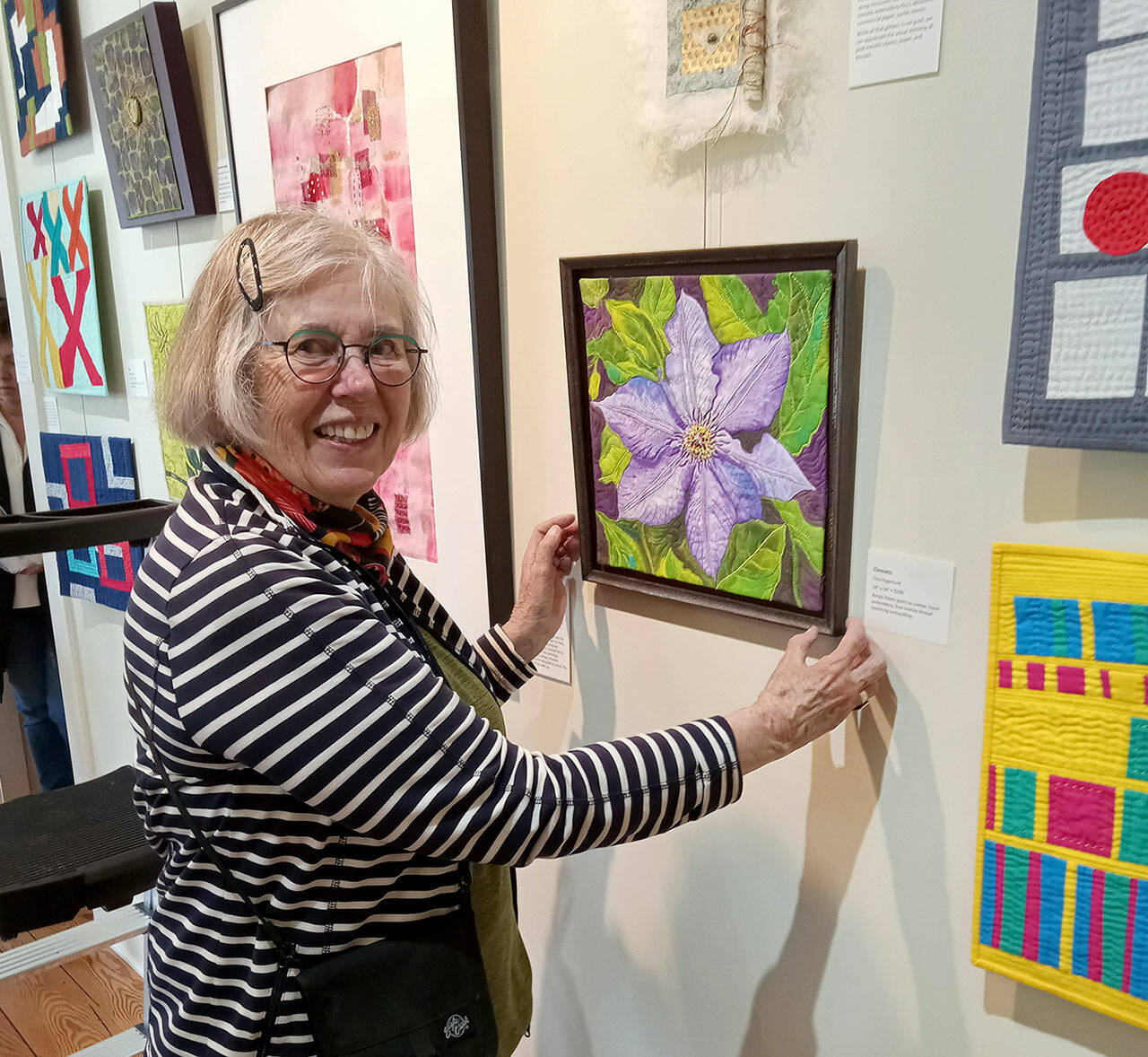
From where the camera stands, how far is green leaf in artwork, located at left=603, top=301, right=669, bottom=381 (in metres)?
1.04

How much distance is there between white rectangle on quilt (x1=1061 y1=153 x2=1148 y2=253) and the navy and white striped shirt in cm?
49

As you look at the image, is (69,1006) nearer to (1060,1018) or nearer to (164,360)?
(164,360)

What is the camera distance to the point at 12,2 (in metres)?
2.25

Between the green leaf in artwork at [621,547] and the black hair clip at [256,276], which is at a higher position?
the black hair clip at [256,276]

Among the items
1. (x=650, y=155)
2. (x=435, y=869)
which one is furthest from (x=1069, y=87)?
(x=435, y=869)

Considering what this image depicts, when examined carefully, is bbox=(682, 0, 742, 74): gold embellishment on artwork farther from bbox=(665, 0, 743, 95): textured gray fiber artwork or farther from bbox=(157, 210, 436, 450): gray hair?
bbox=(157, 210, 436, 450): gray hair

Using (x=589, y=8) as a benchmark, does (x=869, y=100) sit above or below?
below

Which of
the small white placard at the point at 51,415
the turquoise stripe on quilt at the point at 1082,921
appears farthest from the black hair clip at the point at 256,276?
the small white placard at the point at 51,415

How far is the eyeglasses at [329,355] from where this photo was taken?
2.93ft

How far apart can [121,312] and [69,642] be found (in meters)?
1.02

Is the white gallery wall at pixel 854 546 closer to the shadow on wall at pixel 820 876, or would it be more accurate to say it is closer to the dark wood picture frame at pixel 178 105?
the shadow on wall at pixel 820 876

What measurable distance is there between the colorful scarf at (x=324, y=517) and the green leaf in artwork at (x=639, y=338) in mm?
337

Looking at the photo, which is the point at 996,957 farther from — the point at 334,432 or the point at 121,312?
the point at 121,312

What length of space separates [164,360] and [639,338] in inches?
52.4
